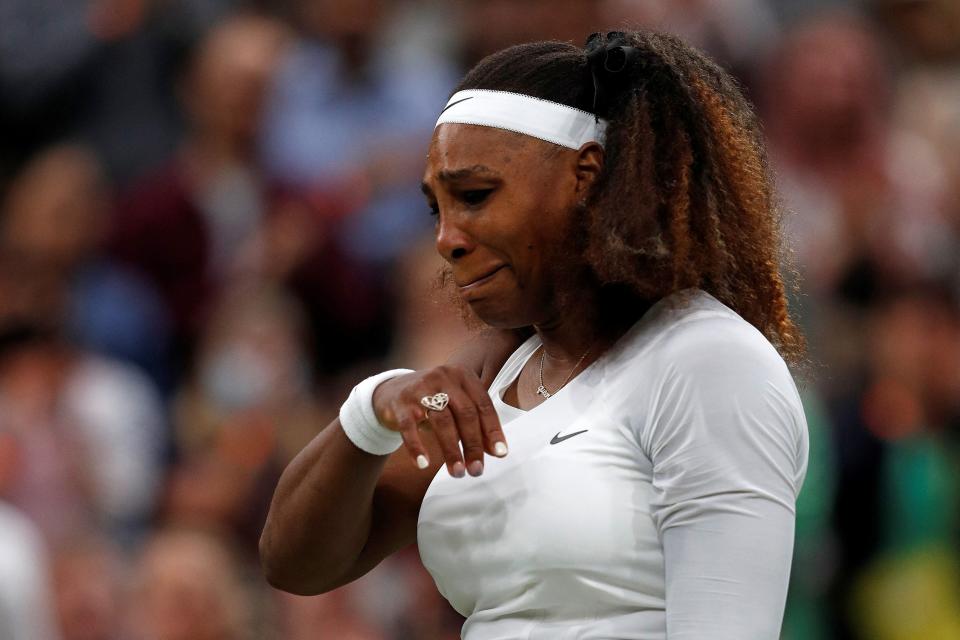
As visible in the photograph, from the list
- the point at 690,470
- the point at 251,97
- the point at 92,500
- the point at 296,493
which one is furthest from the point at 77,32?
the point at 690,470

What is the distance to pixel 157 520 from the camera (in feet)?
17.9

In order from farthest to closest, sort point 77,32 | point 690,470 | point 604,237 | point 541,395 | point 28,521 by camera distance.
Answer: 1. point 77,32
2. point 28,521
3. point 541,395
4. point 604,237
5. point 690,470

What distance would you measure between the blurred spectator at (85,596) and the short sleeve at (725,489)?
302 cm

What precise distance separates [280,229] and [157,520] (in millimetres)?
1134

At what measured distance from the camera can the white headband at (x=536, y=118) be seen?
234 centimetres

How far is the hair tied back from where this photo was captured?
2348mm

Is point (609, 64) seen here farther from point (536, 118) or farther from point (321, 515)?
point (321, 515)

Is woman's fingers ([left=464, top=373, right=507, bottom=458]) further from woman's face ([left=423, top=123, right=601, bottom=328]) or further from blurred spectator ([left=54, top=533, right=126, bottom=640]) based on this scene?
blurred spectator ([left=54, top=533, right=126, bottom=640])

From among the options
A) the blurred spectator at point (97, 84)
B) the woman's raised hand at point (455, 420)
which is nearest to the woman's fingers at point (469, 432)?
the woman's raised hand at point (455, 420)

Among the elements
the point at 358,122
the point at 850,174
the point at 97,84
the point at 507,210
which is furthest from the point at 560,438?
the point at 97,84

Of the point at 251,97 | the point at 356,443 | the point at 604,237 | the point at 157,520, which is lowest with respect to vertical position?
the point at 157,520

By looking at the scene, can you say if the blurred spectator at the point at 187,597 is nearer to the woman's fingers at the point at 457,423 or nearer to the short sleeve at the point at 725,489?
the woman's fingers at the point at 457,423

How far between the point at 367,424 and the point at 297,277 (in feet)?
11.8

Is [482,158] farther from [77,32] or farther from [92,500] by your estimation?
[77,32]
